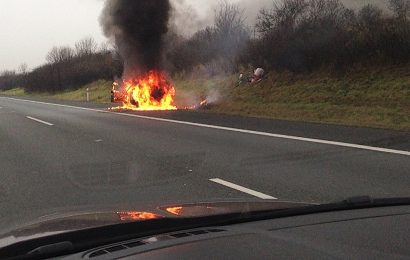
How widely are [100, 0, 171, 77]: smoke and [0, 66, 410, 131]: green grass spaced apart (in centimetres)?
246

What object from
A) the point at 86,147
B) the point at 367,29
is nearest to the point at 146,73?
the point at 367,29

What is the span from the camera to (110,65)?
51.7 metres

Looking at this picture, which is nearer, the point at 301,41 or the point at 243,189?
the point at 243,189

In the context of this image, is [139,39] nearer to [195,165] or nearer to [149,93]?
[149,93]

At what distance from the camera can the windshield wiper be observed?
274 cm

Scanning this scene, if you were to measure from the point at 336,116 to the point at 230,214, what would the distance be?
14272mm

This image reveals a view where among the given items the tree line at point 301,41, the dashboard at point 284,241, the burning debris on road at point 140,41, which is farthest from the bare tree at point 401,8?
the dashboard at point 284,241

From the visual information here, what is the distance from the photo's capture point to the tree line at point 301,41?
23328 millimetres

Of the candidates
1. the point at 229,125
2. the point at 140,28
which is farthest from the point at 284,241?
the point at 140,28

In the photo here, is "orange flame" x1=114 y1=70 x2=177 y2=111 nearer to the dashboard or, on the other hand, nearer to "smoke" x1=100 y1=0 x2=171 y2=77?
"smoke" x1=100 y1=0 x2=171 y2=77

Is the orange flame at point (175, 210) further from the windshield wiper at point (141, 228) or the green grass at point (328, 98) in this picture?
the green grass at point (328, 98)

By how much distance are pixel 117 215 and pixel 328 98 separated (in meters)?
18.7

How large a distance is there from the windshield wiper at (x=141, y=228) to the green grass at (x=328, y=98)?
9.80m

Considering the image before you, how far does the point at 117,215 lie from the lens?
3.39 m
